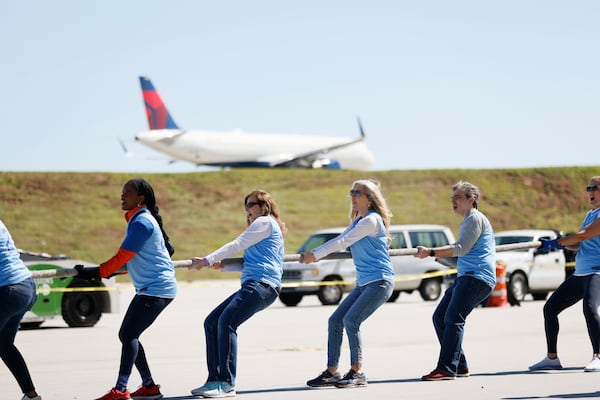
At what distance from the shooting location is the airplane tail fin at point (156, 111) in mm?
91750

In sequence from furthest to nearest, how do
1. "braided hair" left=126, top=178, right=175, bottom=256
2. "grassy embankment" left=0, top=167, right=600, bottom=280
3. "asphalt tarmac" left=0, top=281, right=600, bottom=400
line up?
"grassy embankment" left=0, top=167, right=600, bottom=280, "asphalt tarmac" left=0, top=281, right=600, bottom=400, "braided hair" left=126, top=178, right=175, bottom=256

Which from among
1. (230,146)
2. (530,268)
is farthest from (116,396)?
(230,146)

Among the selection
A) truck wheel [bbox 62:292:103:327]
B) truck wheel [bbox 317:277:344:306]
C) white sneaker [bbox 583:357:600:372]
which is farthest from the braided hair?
truck wheel [bbox 317:277:344:306]

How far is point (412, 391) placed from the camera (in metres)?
10.1

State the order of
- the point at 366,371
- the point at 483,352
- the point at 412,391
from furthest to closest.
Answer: the point at 483,352
the point at 366,371
the point at 412,391

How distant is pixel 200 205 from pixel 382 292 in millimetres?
70956

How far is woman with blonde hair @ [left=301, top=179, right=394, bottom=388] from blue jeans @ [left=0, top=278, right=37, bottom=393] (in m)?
2.49

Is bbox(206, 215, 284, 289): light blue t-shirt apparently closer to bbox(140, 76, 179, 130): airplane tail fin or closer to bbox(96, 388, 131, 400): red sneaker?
bbox(96, 388, 131, 400): red sneaker

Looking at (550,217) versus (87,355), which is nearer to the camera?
(87,355)

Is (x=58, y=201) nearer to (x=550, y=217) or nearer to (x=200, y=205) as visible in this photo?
(x=200, y=205)

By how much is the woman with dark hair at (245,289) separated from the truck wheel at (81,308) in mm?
10133

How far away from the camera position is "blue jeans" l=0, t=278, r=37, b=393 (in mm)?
8828

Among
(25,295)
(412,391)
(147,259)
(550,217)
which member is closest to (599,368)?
(412,391)

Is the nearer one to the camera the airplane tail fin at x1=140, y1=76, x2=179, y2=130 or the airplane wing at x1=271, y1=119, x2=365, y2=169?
the airplane tail fin at x1=140, y1=76, x2=179, y2=130
